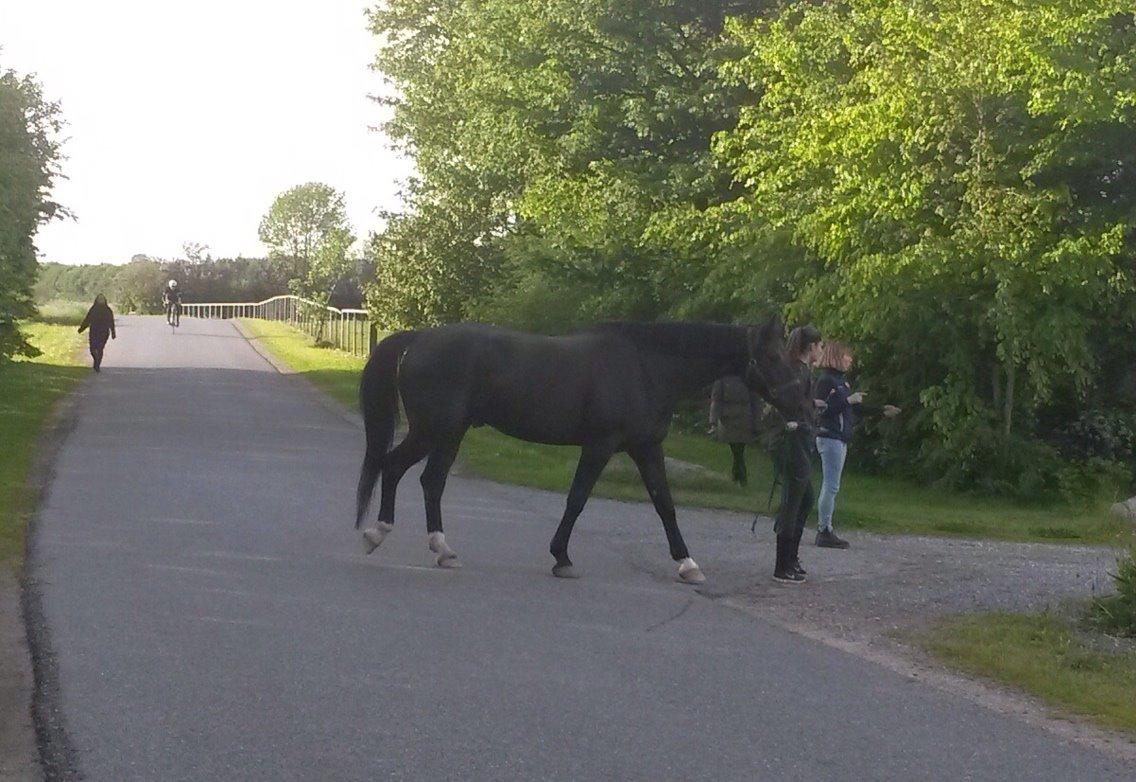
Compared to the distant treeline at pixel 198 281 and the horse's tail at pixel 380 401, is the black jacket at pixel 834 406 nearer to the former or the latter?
the horse's tail at pixel 380 401

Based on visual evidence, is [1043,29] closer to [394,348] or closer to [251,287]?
[394,348]

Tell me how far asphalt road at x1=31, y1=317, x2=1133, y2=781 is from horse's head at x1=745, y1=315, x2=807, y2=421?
140cm

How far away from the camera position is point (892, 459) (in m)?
23.4

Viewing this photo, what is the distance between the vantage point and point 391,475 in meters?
11.9

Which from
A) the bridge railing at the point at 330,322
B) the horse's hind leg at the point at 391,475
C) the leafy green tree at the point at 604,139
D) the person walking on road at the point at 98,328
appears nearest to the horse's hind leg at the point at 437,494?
the horse's hind leg at the point at 391,475

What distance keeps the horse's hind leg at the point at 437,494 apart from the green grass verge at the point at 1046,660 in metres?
3.39

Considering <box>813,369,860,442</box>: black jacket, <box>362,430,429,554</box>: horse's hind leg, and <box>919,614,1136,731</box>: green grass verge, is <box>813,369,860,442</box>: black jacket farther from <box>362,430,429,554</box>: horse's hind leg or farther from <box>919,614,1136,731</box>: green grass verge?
<box>362,430,429,554</box>: horse's hind leg

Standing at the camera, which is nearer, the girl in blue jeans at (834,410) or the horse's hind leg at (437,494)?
the horse's hind leg at (437,494)

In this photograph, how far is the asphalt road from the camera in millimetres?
6410

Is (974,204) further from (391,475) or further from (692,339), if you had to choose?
(391,475)

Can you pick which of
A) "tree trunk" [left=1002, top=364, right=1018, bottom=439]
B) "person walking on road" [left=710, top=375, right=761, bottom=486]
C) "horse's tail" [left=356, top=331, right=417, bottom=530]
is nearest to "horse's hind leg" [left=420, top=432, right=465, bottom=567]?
"horse's tail" [left=356, top=331, right=417, bottom=530]

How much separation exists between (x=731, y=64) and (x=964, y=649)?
17.3 metres

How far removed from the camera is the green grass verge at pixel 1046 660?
795 centimetres

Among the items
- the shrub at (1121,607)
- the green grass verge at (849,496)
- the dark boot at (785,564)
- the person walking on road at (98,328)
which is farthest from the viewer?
the person walking on road at (98,328)
